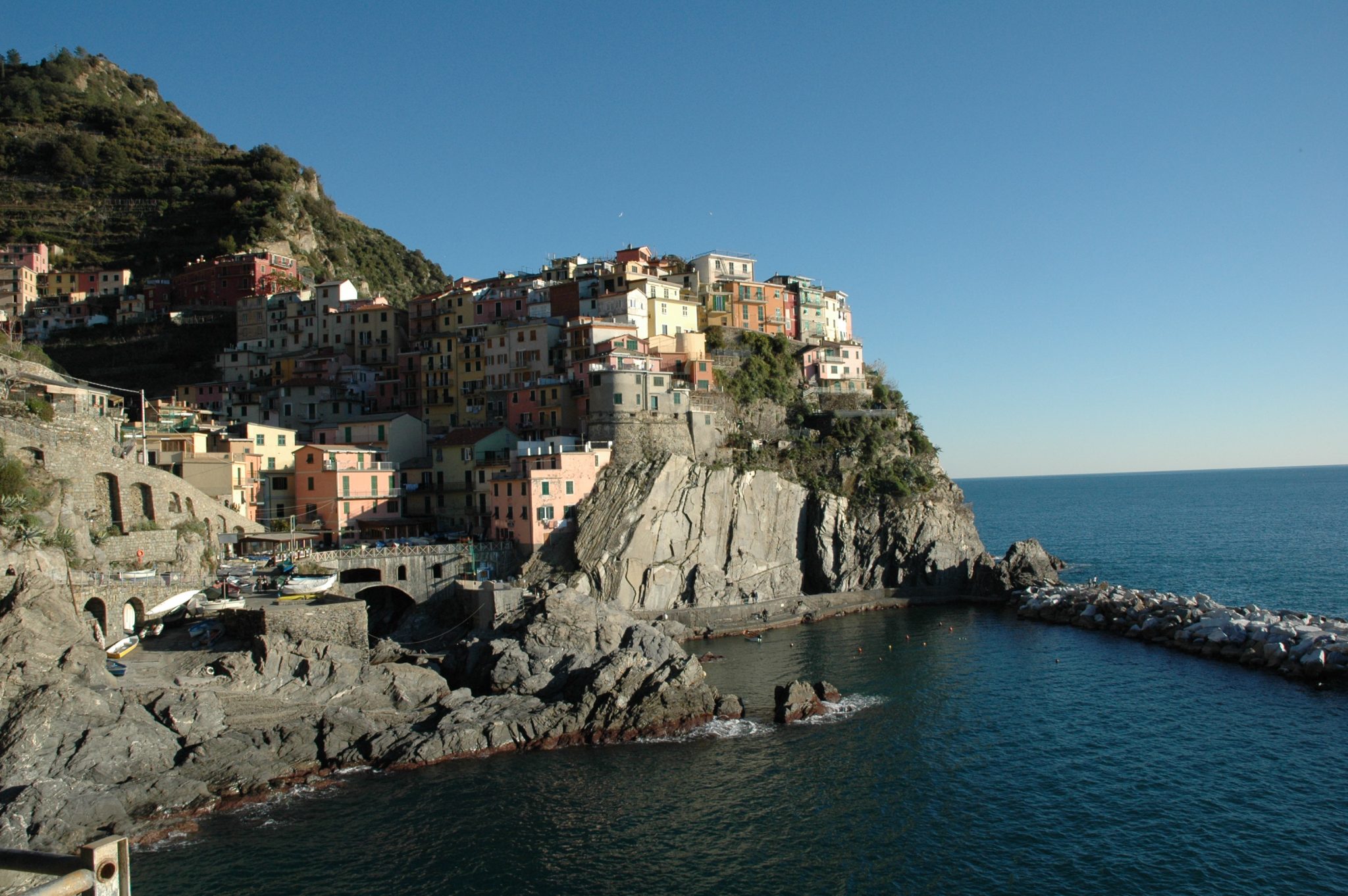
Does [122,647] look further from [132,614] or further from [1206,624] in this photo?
[1206,624]

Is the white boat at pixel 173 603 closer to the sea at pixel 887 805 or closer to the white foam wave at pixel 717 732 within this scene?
the sea at pixel 887 805

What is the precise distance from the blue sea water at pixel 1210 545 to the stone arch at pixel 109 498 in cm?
6817

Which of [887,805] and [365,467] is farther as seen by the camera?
[365,467]

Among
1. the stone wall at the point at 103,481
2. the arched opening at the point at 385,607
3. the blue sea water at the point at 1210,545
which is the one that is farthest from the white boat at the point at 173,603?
the blue sea water at the point at 1210,545

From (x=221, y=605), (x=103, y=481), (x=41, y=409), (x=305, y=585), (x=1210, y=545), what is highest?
(x=41, y=409)

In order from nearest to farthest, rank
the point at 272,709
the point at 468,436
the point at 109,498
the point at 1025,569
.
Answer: the point at 272,709 → the point at 109,498 → the point at 468,436 → the point at 1025,569

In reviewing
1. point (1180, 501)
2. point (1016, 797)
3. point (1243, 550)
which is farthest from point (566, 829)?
point (1180, 501)

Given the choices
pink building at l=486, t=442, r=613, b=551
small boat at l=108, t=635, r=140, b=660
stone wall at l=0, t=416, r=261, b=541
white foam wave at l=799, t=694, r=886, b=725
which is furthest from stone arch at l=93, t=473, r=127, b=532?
white foam wave at l=799, t=694, r=886, b=725

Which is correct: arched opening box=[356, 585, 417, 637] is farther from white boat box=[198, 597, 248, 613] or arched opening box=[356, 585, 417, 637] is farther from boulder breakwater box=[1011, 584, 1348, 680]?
boulder breakwater box=[1011, 584, 1348, 680]

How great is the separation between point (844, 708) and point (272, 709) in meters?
24.0

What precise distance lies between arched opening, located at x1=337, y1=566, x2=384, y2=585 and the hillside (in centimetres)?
5815

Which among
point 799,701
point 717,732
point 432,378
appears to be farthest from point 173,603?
point 432,378

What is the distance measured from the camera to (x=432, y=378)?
75.1m

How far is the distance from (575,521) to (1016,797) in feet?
107
